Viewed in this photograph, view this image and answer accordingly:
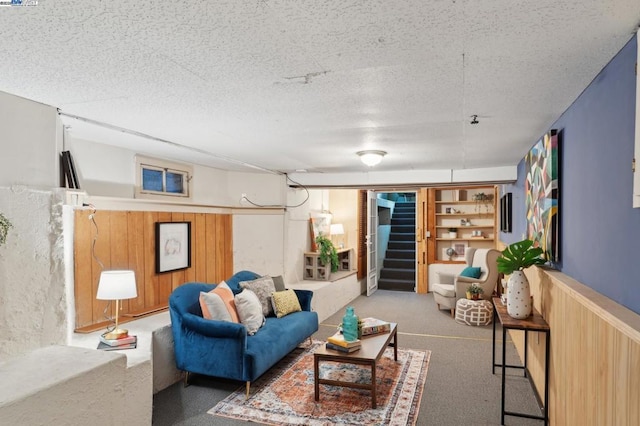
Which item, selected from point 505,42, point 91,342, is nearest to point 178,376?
point 91,342

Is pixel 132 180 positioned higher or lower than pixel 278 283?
higher

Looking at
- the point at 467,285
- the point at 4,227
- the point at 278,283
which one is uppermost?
the point at 4,227

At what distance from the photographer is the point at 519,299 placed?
2896 mm

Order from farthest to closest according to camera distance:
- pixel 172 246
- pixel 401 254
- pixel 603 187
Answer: pixel 401 254
pixel 172 246
pixel 603 187

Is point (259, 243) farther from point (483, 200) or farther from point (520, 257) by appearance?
point (483, 200)

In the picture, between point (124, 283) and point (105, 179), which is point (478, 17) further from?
point (105, 179)

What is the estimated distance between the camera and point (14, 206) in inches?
87.6

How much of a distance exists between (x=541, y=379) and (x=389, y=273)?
5.90m

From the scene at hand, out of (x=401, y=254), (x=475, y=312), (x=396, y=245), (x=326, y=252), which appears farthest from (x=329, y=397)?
(x=396, y=245)

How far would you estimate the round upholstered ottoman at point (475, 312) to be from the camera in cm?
555

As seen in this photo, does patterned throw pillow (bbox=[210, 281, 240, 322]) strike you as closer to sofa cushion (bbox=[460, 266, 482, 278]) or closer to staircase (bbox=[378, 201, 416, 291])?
sofa cushion (bbox=[460, 266, 482, 278])

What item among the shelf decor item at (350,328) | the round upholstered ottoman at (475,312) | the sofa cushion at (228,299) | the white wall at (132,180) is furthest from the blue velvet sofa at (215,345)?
→ the round upholstered ottoman at (475,312)

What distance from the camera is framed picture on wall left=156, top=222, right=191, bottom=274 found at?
13.8 feet

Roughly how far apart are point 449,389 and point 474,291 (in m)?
2.63
